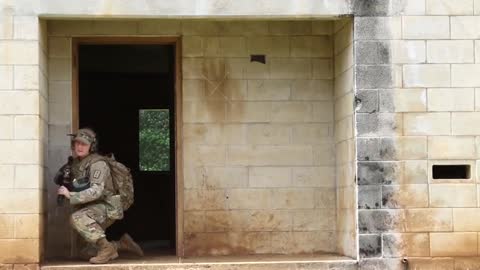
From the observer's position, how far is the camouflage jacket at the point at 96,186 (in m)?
8.84

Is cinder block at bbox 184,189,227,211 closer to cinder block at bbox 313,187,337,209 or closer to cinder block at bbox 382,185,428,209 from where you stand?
cinder block at bbox 313,187,337,209

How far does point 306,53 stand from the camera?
9.98 m

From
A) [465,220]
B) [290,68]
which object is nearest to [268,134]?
[290,68]

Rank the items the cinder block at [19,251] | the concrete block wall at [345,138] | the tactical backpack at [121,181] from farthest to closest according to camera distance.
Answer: the tactical backpack at [121,181] → the concrete block wall at [345,138] → the cinder block at [19,251]

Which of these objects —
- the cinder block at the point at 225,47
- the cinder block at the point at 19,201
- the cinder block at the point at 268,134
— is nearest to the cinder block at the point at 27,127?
the cinder block at the point at 19,201

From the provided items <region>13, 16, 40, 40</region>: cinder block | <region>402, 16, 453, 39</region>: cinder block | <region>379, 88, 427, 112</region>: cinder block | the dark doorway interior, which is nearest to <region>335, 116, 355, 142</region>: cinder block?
<region>379, 88, 427, 112</region>: cinder block

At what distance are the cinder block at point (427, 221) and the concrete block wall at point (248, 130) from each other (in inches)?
40.2

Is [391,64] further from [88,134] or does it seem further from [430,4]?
[88,134]

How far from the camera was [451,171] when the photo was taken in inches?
354

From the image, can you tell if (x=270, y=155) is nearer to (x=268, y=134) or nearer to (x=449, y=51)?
(x=268, y=134)

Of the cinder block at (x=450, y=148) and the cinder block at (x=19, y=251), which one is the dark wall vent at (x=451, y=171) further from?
the cinder block at (x=19, y=251)

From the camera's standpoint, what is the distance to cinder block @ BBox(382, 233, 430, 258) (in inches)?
344

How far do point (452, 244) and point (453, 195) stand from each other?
489 millimetres

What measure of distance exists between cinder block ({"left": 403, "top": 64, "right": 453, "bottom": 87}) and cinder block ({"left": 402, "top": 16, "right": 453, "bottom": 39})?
304 millimetres
